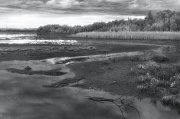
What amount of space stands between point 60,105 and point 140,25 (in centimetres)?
10034

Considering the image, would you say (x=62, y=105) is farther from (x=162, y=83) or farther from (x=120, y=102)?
(x=162, y=83)

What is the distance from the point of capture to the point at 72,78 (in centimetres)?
1934

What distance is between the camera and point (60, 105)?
14.1 m

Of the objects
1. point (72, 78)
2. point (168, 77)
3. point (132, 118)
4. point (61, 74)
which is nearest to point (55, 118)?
point (132, 118)

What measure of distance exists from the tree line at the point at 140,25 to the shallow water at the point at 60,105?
263 ft

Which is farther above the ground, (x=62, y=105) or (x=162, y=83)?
(x=162, y=83)

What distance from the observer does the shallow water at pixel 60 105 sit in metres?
12.6

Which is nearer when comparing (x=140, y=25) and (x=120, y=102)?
(x=120, y=102)

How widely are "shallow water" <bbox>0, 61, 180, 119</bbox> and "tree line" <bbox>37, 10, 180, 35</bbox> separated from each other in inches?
3160

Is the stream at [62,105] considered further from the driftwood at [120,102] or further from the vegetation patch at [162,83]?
the vegetation patch at [162,83]

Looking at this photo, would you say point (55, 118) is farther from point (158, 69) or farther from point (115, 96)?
point (158, 69)

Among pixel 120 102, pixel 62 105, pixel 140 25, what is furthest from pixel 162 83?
pixel 140 25

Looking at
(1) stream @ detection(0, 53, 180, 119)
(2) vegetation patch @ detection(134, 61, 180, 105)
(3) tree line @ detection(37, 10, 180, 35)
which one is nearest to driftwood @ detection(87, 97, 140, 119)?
(1) stream @ detection(0, 53, 180, 119)

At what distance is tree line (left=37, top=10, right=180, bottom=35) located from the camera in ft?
300
